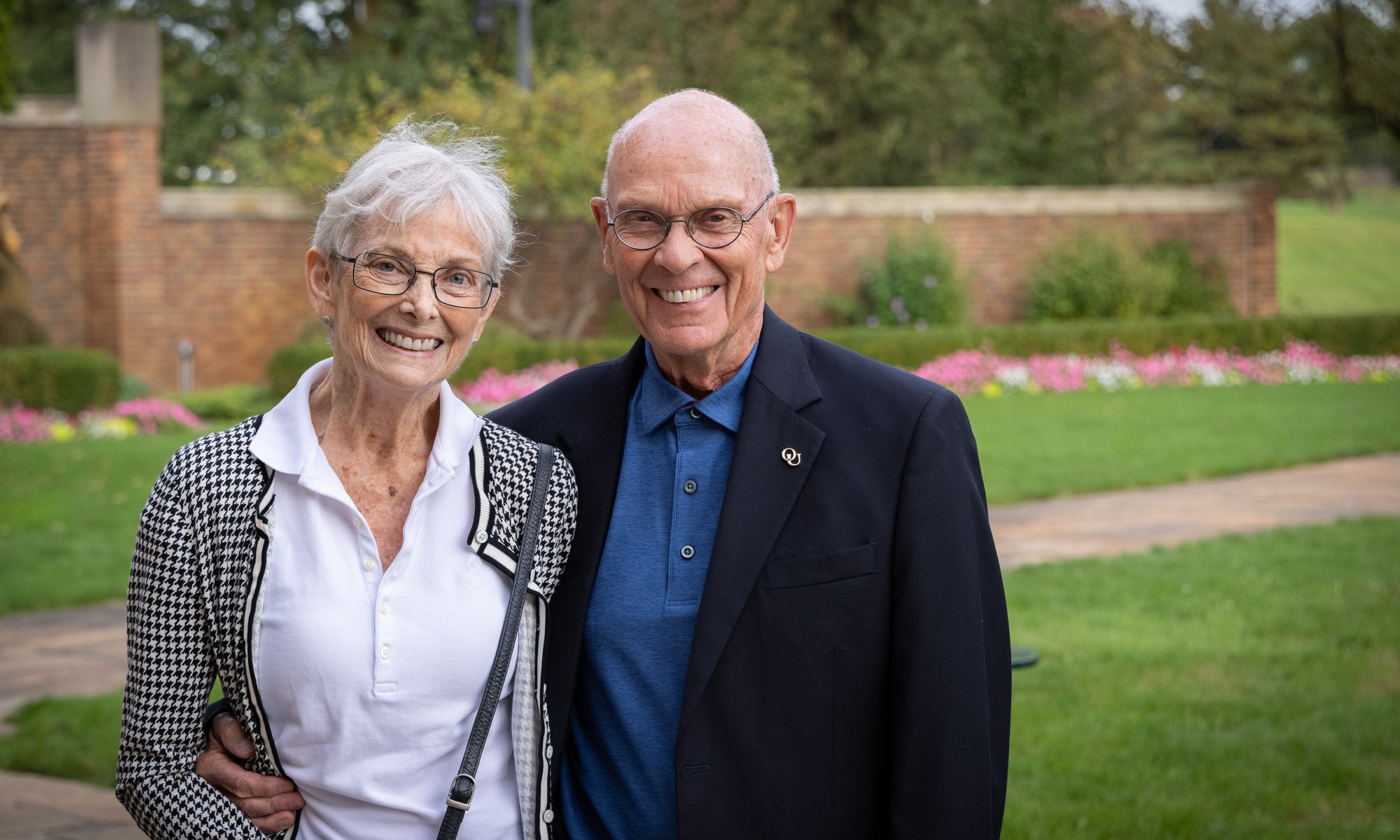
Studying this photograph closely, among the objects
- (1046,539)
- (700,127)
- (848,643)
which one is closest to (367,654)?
(848,643)

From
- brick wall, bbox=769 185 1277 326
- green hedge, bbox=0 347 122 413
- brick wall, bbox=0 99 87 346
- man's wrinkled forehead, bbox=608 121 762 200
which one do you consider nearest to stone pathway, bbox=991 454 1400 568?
man's wrinkled forehead, bbox=608 121 762 200

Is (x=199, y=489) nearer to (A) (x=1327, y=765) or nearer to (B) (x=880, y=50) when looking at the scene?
(A) (x=1327, y=765)

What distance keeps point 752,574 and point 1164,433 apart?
37.5 feet

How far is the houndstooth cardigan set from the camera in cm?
215

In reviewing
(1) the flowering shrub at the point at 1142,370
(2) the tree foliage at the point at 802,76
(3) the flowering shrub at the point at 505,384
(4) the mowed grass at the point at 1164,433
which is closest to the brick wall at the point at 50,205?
(2) the tree foliage at the point at 802,76

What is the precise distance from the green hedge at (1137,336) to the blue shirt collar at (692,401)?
1454 centimetres

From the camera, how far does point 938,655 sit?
2.21m

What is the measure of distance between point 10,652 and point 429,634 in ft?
16.5

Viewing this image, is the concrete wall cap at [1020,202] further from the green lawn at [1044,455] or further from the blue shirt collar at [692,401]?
the blue shirt collar at [692,401]

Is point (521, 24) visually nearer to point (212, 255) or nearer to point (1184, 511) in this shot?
point (212, 255)

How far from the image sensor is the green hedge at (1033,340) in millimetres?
15602

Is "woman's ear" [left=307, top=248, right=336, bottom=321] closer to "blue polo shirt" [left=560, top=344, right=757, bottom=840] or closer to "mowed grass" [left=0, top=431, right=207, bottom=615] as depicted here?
"blue polo shirt" [left=560, top=344, right=757, bottom=840]

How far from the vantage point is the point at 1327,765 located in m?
4.73

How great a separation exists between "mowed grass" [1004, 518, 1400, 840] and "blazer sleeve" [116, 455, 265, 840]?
282cm
